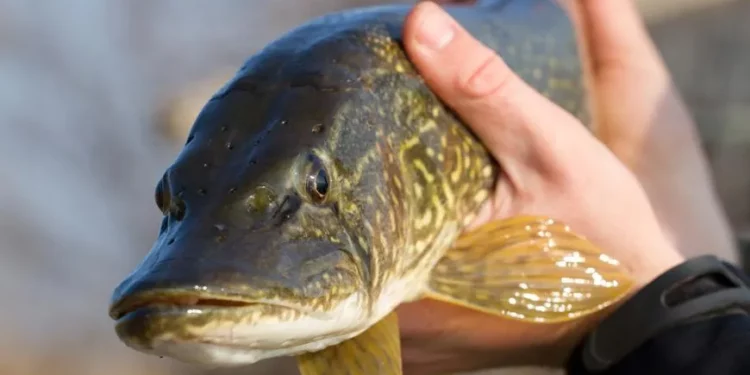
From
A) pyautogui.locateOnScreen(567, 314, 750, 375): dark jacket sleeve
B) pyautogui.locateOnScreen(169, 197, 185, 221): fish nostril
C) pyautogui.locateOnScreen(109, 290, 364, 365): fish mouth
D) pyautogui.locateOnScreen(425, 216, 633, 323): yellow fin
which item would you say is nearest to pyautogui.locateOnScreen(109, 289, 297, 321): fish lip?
pyautogui.locateOnScreen(109, 290, 364, 365): fish mouth

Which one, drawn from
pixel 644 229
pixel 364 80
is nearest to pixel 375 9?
pixel 364 80

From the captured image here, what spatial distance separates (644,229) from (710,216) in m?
0.41

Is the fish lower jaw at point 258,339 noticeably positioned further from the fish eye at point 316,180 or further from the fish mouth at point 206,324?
the fish eye at point 316,180

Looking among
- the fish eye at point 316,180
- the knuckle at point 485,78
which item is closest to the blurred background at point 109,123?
the knuckle at point 485,78

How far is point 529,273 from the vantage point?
0.97 metres

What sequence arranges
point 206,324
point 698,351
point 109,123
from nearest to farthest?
point 206,324 < point 698,351 < point 109,123

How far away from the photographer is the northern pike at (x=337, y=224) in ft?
2.03

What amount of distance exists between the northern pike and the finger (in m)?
0.02

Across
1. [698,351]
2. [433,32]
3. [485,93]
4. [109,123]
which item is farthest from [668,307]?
[109,123]

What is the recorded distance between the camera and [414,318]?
3.79 feet

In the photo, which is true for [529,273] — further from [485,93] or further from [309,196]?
A: [309,196]

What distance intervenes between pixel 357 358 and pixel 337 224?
15 cm

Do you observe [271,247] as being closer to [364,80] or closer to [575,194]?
[364,80]

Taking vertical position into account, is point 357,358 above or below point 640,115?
above
